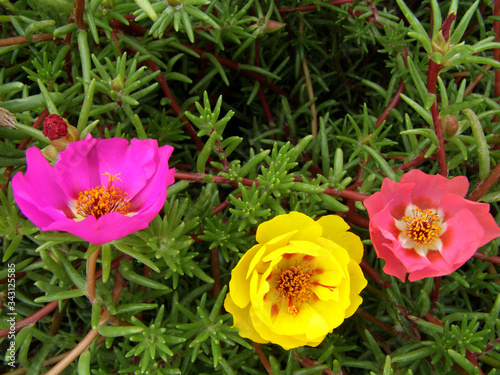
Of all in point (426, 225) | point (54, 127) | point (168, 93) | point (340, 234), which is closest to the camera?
point (54, 127)

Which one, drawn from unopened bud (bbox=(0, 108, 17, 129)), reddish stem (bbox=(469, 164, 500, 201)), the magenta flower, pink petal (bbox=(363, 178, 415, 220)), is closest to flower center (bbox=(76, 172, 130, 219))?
the magenta flower

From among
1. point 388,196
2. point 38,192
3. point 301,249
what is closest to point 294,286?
point 301,249

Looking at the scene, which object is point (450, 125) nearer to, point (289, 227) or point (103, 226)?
point (289, 227)

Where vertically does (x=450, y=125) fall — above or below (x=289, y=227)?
above

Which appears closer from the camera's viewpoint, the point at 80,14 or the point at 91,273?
the point at 91,273

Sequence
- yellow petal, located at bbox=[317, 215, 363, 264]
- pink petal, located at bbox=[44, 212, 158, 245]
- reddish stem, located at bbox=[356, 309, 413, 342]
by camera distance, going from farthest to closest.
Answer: reddish stem, located at bbox=[356, 309, 413, 342] < yellow petal, located at bbox=[317, 215, 363, 264] < pink petal, located at bbox=[44, 212, 158, 245]

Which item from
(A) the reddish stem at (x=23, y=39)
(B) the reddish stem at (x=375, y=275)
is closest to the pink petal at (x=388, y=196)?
(B) the reddish stem at (x=375, y=275)

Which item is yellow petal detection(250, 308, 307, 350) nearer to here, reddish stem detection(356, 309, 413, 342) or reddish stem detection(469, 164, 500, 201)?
reddish stem detection(356, 309, 413, 342)
